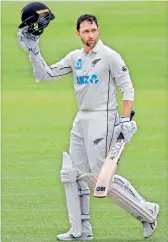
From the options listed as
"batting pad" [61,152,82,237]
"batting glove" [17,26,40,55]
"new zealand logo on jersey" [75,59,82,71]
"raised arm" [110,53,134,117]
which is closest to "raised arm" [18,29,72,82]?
"batting glove" [17,26,40,55]

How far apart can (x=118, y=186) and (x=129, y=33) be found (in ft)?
64.2

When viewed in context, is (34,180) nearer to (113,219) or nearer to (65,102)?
(113,219)

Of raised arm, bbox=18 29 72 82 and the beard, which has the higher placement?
the beard

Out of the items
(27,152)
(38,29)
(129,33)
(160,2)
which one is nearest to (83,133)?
(38,29)

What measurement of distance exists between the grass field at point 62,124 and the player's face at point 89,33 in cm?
162

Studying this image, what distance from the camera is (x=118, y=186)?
8.97 metres

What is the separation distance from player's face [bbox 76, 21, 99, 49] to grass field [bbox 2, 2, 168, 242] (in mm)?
1621

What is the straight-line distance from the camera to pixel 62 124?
1603 centimetres

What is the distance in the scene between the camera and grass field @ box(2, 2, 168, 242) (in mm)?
9766

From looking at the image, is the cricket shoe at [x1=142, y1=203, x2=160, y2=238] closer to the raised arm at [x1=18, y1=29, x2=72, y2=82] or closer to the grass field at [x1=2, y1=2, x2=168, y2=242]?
the grass field at [x1=2, y1=2, x2=168, y2=242]

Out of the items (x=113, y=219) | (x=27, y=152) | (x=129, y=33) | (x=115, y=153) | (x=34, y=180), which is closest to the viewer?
(x=115, y=153)

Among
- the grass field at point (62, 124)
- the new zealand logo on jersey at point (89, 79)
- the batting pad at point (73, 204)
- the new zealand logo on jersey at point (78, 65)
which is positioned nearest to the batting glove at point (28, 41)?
the new zealand logo on jersey at point (78, 65)

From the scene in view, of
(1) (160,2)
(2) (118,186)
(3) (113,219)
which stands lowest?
(1) (160,2)

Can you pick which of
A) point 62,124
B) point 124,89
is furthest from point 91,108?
point 62,124
